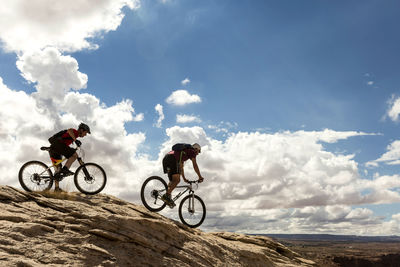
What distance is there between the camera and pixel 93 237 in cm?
1113

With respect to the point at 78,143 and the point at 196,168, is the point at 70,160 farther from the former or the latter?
the point at 196,168

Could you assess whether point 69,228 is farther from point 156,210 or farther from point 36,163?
point 156,210

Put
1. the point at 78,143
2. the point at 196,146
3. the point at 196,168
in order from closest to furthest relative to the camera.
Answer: the point at 78,143 → the point at 196,146 → the point at 196,168

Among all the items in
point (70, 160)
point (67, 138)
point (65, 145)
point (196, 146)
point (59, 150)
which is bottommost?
point (70, 160)

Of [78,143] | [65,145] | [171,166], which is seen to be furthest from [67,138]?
[171,166]

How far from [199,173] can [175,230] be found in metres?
3.23

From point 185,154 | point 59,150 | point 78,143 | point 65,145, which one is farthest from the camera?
point 185,154

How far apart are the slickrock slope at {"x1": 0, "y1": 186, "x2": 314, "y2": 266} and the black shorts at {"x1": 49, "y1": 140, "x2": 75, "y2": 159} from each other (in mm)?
1719

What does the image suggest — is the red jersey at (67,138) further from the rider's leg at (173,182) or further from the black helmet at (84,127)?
the rider's leg at (173,182)

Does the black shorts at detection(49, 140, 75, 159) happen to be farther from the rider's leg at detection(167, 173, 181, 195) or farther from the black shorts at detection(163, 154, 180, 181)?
the rider's leg at detection(167, 173, 181, 195)

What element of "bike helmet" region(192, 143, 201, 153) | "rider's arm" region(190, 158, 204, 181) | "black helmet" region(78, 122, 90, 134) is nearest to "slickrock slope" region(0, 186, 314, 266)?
"rider's arm" region(190, 158, 204, 181)

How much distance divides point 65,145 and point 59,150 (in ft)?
1.03

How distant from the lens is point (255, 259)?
53.0ft

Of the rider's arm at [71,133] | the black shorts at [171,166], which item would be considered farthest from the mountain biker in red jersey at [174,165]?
the rider's arm at [71,133]
